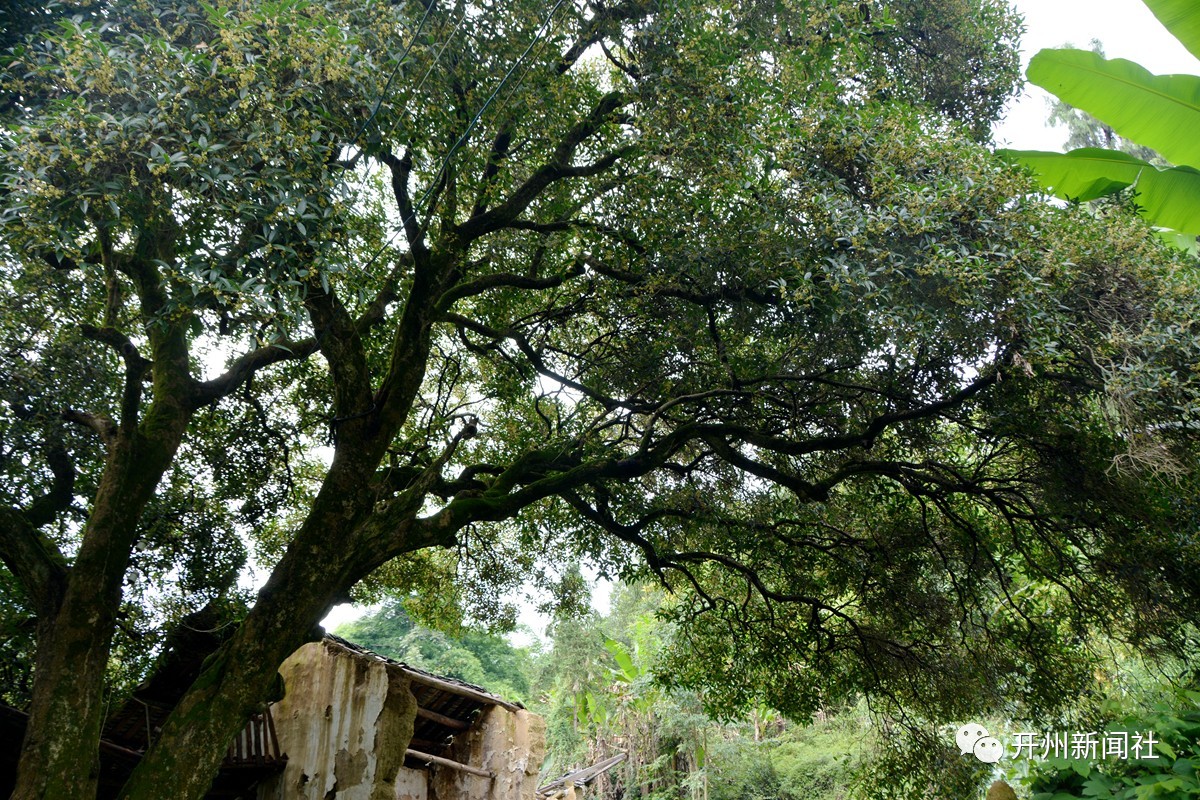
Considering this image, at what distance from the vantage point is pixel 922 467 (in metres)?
6.60

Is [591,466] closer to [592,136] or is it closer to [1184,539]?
[592,136]

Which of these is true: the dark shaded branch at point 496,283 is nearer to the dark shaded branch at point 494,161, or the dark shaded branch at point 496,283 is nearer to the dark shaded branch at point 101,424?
the dark shaded branch at point 494,161

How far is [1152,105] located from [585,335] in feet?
17.0

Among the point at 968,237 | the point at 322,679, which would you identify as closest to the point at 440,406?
the point at 322,679

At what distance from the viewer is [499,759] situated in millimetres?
9938

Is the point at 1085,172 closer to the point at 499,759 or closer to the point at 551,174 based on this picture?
the point at 551,174

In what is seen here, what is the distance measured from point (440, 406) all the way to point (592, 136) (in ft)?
12.9

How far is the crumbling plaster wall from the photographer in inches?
307

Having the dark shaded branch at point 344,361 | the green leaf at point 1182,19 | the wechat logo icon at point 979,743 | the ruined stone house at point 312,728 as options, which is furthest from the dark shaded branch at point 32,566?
the green leaf at point 1182,19

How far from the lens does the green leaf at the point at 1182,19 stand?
17.7ft

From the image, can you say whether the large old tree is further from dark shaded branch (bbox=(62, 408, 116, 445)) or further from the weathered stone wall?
the weathered stone wall

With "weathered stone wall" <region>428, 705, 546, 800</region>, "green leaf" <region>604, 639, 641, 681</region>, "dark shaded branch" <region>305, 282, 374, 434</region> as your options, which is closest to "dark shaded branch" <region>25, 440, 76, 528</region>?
"dark shaded branch" <region>305, 282, 374, 434</region>

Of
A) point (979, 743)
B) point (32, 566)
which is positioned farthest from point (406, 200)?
point (979, 743)

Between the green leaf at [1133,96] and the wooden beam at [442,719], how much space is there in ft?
31.0
